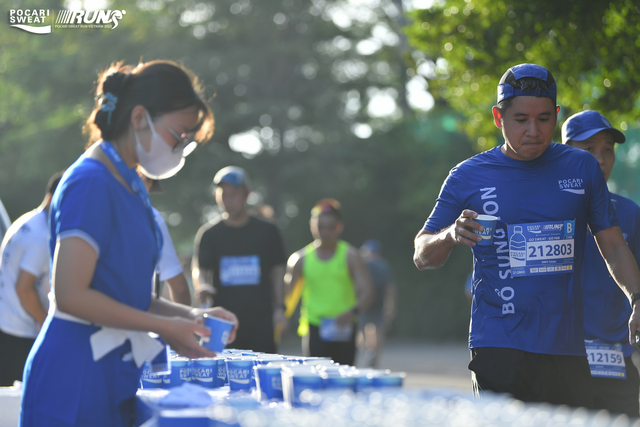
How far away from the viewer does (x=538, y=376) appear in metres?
3.79

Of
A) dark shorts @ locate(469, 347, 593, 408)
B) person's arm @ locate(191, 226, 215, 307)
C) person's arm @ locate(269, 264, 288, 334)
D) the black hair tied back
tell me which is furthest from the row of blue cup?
person's arm @ locate(269, 264, 288, 334)

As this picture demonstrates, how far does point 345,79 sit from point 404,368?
13.2 m

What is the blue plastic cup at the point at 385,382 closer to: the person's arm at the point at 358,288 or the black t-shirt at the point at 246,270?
the black t-shirt at the point at 246,270

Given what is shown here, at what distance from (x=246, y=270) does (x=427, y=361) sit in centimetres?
886

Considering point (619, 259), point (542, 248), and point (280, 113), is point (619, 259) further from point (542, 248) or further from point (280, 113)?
point (280, 113)

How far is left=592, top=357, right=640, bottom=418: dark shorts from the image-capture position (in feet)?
15.9

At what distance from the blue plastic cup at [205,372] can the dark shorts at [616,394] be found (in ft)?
8.20

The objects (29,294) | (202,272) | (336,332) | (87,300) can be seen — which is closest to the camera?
(87,300)

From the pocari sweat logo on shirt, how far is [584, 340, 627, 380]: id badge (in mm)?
1389

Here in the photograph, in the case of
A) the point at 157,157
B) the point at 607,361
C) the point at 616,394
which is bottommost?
the point at 616,394

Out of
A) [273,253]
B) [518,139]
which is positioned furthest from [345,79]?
[518,139]

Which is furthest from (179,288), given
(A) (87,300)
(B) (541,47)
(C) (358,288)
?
(B) (541,47)

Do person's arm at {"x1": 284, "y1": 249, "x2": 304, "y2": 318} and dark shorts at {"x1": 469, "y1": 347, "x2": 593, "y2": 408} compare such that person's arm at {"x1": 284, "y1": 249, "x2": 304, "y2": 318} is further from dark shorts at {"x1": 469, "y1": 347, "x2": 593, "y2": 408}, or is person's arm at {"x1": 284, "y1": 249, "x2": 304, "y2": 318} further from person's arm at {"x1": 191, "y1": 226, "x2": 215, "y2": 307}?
dark shorts at {"x1": 469, "y1": 347, "x2": 593, "y2": 408}

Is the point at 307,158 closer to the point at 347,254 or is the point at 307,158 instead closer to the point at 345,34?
the point at 345,34
